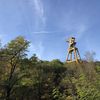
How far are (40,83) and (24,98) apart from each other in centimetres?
408

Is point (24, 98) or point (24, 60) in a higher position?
point (24, 60)

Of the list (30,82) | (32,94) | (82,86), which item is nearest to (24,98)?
(32,94)

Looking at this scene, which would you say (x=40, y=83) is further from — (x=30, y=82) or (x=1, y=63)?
(x=1, y=63)

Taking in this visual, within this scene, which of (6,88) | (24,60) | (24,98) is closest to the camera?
(6,88)

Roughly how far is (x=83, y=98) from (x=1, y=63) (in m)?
24.4

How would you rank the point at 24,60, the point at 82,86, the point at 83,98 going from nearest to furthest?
the point at 83,98, the point at 82,86, the point at 24,60

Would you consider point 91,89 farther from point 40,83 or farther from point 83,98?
point 40,83

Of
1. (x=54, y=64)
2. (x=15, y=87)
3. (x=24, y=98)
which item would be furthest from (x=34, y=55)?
(x=54, y=64)

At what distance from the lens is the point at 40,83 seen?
44906mm

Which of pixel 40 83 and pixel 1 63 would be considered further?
pixel 40 83

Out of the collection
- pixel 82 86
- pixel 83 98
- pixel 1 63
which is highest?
pixel 1 63

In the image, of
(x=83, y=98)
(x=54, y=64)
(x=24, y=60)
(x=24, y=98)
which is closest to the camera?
(x=83, y=98)

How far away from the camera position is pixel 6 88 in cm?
3456

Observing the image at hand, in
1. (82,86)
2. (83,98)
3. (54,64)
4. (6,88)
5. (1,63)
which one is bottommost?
(83,98)
